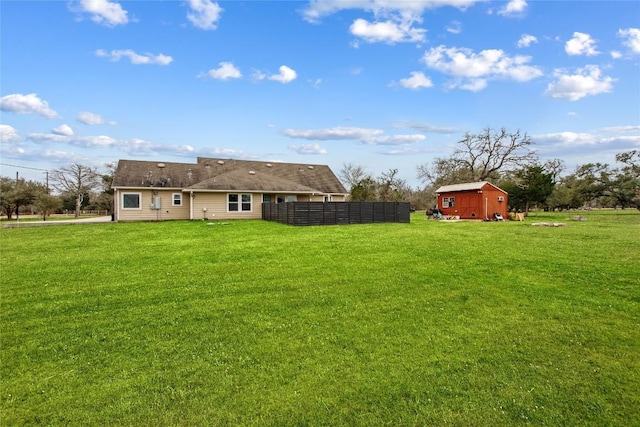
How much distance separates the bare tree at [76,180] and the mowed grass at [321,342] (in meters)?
38.2

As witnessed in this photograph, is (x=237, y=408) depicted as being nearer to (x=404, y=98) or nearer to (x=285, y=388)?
(x=285, y=388)

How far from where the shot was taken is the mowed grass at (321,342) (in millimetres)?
2844

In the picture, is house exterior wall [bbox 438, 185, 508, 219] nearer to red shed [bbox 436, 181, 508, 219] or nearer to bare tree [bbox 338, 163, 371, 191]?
red shed [bbox 436, 181, 508, 219]

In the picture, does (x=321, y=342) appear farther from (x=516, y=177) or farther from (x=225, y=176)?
(x=516, y=177)

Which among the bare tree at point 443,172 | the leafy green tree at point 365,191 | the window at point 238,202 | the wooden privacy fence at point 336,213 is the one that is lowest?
the wooden privacy fence at point 336,213

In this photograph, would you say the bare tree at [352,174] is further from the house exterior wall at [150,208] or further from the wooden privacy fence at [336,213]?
the house exterior wall at [150,208]

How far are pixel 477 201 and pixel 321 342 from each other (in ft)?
75.3

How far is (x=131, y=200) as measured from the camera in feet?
67.5

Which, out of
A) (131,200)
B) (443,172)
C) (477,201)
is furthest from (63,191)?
(443,172)

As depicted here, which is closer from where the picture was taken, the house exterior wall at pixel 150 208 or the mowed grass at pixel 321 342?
the mowed grass at pixel 321 342

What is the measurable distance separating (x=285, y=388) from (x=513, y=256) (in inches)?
286

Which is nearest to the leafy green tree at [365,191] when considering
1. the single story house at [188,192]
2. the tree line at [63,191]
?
the single story house at [188,192]

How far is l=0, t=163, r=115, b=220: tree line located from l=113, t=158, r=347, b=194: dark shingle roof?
1283 centimetres

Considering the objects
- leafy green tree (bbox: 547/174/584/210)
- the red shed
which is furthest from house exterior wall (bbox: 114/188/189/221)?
leafy green tree (bbox: 547/174/584/210)
